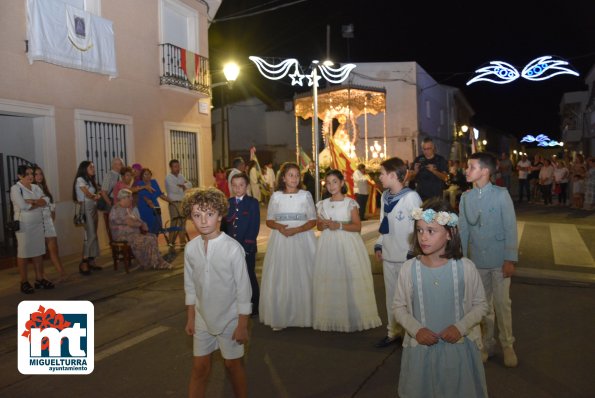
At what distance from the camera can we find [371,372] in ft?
14.8

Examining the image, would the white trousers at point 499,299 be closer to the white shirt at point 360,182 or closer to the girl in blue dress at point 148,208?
the girl in blue dress at point 148,208

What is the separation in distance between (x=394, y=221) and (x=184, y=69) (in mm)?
11381

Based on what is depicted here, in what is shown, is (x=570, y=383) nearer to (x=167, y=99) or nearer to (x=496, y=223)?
(x=496, y=223)

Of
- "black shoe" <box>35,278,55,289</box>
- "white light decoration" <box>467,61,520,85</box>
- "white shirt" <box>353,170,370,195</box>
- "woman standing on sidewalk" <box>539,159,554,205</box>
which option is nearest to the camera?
"black shoe" <box>35,278,55,289</box>

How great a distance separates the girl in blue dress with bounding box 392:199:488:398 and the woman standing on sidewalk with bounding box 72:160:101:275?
7.22 m

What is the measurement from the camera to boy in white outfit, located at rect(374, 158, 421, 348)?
4930 millimetres

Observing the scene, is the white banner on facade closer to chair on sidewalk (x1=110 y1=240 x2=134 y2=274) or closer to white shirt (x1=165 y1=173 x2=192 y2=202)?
white shirt (x1=165 y1=173 x2=192 y2=202)

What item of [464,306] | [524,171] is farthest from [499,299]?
[524,171]

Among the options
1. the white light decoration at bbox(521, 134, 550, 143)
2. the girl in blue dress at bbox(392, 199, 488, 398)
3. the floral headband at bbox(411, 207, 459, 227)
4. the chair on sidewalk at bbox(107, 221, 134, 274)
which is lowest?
the chair on sidewalk at bbox(107, 221, 134, 274)

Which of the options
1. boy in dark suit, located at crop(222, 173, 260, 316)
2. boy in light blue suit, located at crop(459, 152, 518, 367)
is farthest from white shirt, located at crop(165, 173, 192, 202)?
boy in light blue suit, located at crop(459, 152, 518, 367)

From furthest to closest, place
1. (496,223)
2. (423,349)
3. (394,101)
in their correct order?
(394,101)
(496,223)
(423,349)

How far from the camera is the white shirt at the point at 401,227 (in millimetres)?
4918

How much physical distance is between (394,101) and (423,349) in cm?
2964

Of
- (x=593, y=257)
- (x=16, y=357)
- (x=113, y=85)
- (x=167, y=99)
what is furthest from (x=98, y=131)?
(x=593, y=257)
